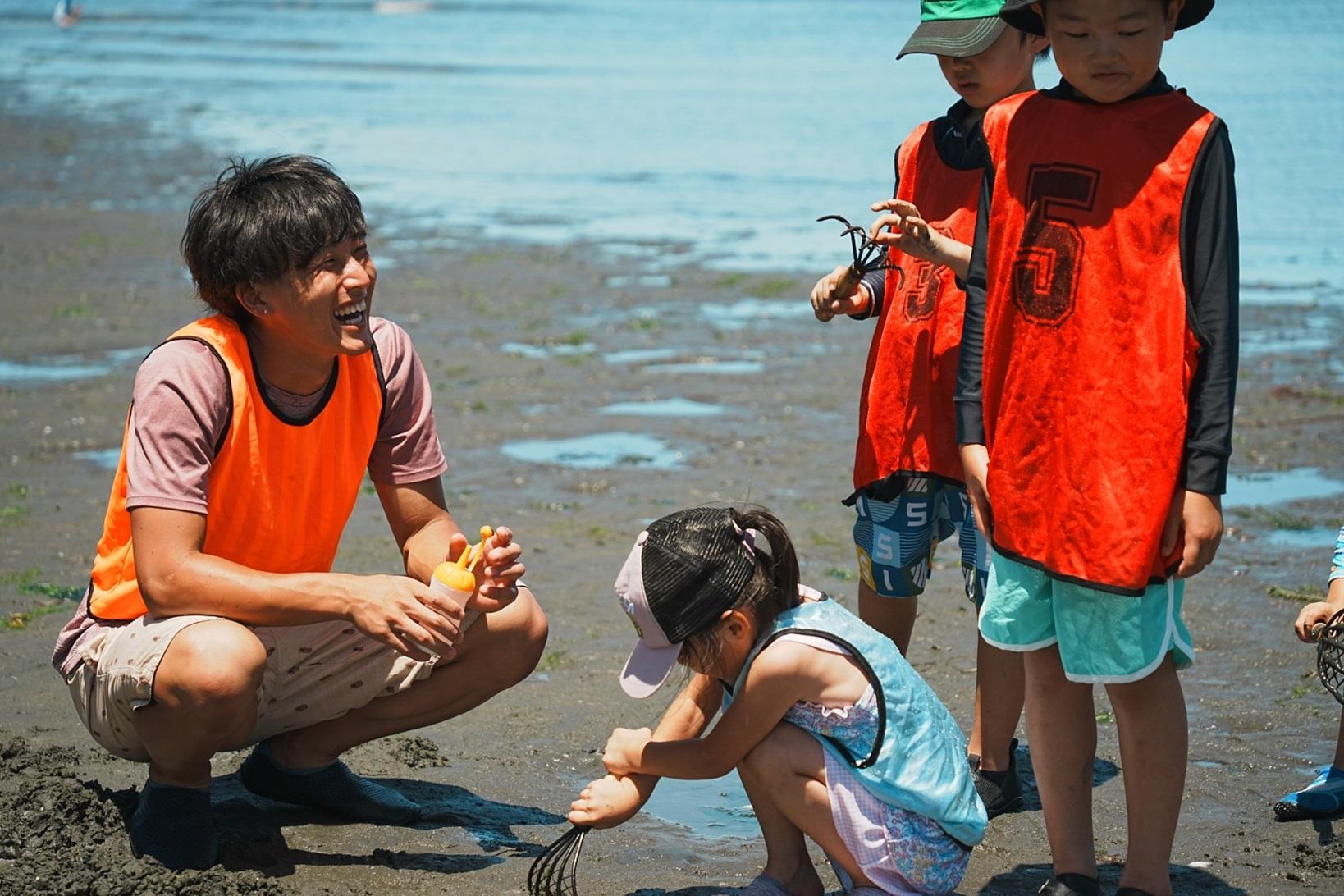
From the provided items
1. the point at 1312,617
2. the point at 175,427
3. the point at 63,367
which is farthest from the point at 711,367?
the point at 175,427

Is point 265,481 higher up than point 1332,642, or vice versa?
point 265,481

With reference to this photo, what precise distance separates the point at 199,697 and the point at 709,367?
5791 millimetres

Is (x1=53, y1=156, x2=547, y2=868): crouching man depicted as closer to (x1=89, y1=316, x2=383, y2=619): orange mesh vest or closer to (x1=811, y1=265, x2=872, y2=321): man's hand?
(x1=89, y1=316, x2=383, y2=619): orange mesh vest

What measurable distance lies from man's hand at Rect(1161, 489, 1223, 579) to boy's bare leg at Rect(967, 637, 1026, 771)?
89 centimetres

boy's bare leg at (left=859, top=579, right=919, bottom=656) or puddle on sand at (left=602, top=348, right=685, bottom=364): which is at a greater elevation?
boy's bare leg at (left=859, top=579, right=919, bottom=656)

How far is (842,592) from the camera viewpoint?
5449 millimetres

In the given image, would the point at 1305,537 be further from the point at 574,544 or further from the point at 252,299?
the point at 252,299

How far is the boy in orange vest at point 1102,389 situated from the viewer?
9.55 feet

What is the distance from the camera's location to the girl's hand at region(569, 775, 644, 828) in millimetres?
3094

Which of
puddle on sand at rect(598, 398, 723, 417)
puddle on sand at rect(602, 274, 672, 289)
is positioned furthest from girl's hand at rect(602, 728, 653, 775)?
puddle on sand at rect(602, 274, 672, 289)

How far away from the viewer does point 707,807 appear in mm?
3945

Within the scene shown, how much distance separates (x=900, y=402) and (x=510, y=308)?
685 cm

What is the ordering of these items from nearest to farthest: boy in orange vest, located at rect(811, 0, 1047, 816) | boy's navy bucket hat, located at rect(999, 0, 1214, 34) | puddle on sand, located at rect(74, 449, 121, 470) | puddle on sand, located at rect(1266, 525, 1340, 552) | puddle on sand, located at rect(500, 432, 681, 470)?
1. boy's navy bucket hat, located at rect(999, 0, 1214, 34)
2. boy in orange vest, located at rect(811, 0, 1047, 816)
3. puddle on sand, located at rect(1266, 525, 1340, 552)
4. puddle on sand, located at rect(74, 449, 121, 470)
5. puddle on sand, located at rect(500, 432, 681, 470)

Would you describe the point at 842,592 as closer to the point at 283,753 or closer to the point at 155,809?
the point at 283,753
